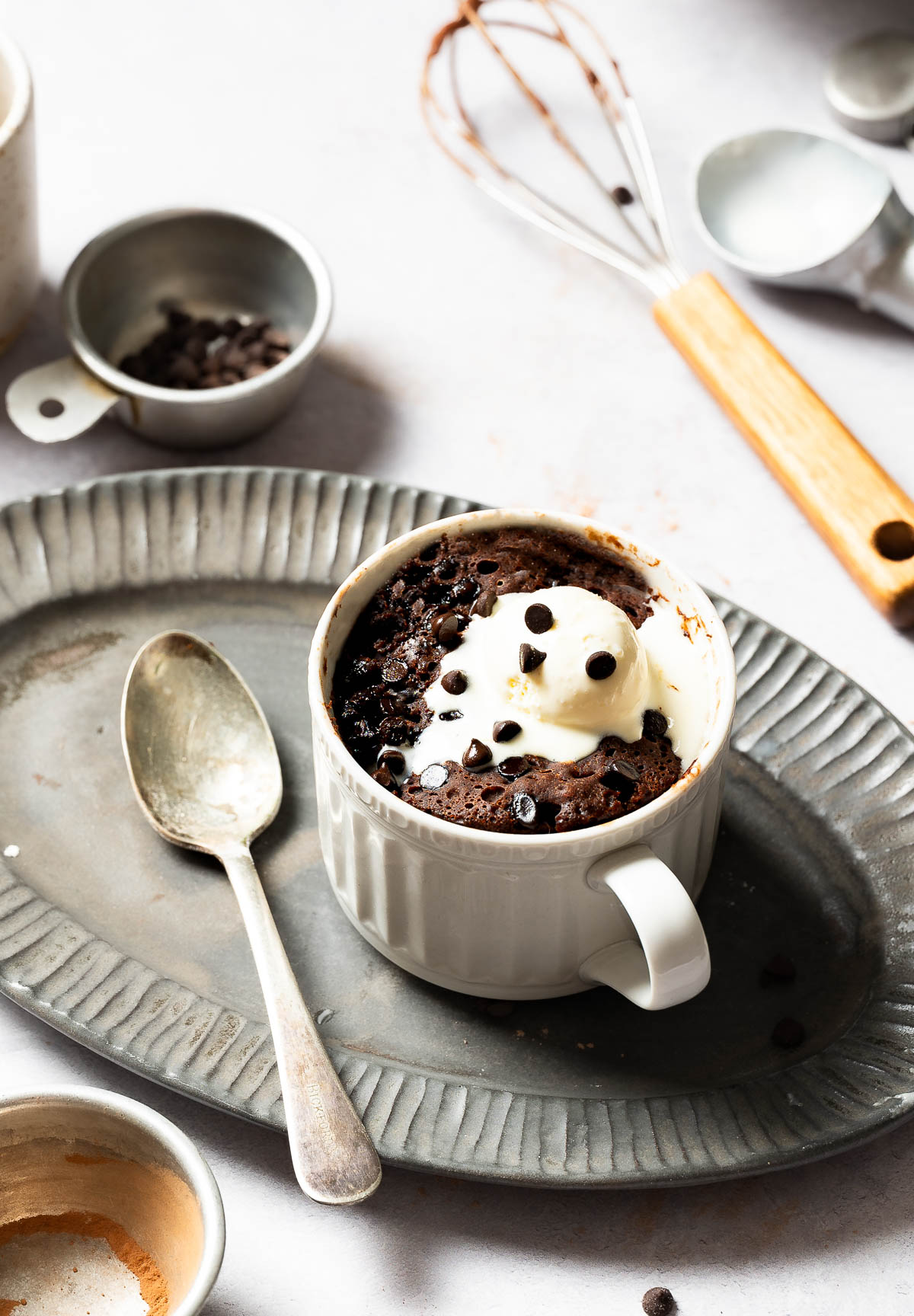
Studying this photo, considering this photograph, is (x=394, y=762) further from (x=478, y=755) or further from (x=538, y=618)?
(x=538, y=618)

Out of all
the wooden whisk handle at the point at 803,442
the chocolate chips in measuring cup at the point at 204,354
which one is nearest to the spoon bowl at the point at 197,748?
the chocolate chips in measuring cup at the point at 204,354

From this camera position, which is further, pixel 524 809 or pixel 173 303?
pixel 173 303

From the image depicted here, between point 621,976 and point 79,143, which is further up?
point 621,976

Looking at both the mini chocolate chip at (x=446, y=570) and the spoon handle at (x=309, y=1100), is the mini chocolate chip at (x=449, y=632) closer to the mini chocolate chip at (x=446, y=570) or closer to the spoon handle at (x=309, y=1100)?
the mini chocolate chip at (x=446, y=570)

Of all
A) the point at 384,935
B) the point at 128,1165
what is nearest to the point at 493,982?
the point at 384,935

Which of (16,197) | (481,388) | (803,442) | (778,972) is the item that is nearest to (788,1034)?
(778,972)

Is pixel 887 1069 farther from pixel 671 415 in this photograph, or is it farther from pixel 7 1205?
pixel 671 415

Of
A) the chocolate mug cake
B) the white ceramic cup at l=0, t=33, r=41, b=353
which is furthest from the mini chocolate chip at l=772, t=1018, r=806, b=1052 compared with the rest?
the white ceramic cup at l=0, t=33, r=41, b=353
